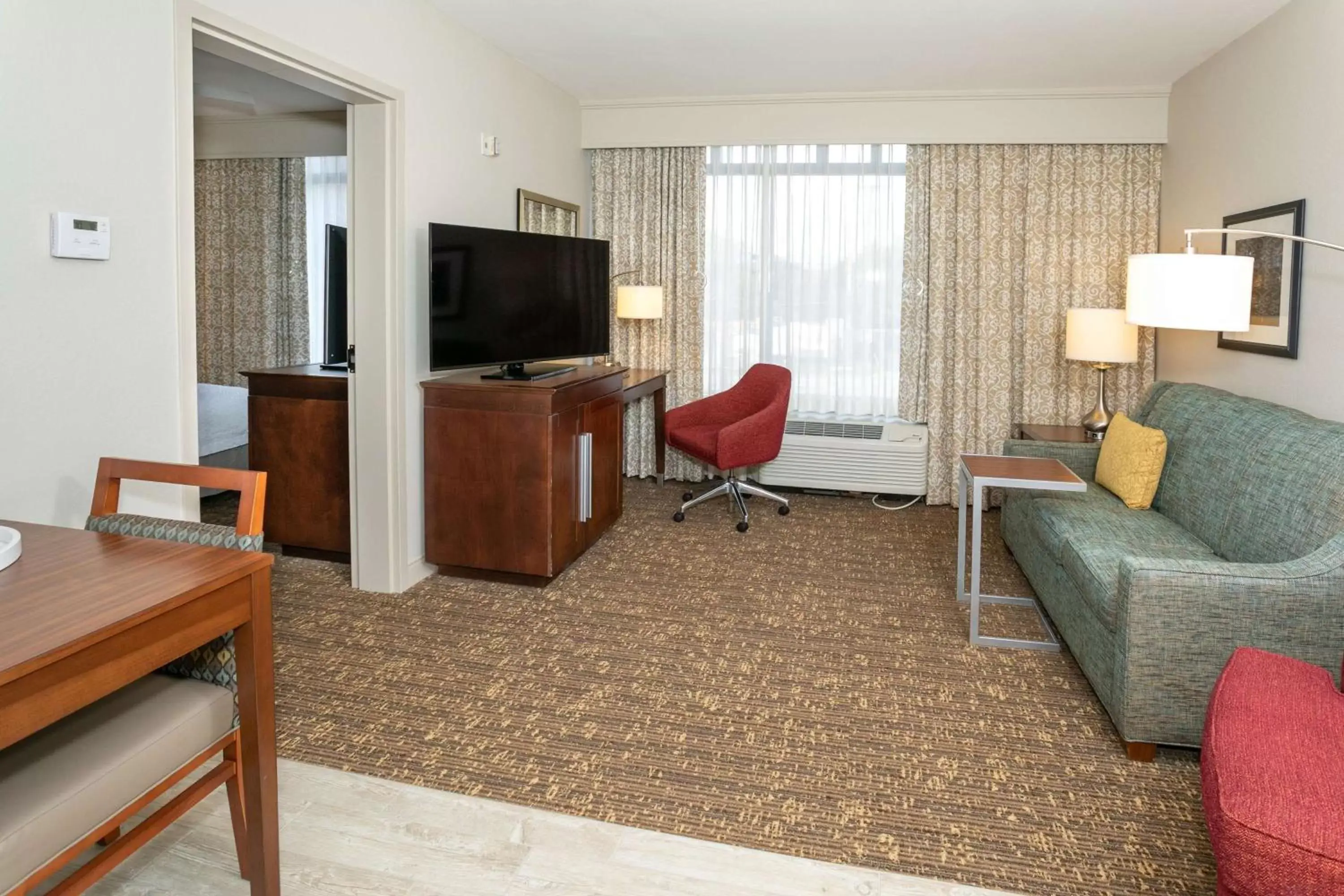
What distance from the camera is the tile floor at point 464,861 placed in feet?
6.54

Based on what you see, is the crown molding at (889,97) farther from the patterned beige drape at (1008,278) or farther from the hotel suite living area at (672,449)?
the patterned beige drape at (1008,278)

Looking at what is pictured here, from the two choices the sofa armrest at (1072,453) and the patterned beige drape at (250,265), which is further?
the patterned beige drape at (250,265)

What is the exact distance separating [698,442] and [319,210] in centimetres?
334

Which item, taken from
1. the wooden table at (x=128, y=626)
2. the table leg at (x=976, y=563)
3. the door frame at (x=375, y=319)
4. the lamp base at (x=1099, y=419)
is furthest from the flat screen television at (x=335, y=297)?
the lamp base at (x=1099, y=419)

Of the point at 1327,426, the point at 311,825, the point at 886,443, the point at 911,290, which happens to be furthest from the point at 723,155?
the point at 311,825

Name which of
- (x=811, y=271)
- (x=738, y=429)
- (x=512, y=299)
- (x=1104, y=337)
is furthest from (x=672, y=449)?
(x=1104, y=337)

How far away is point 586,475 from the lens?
4.35 metres

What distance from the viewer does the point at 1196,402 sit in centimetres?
389

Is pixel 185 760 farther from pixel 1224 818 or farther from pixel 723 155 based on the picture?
pixel 723 155

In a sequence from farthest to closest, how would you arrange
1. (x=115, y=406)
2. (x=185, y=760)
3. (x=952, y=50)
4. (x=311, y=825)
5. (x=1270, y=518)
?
(x=952, y=50)
(x=1270, y=518)
(x=115, y=406)
(x=311, y=825)
(x=185, y=760)

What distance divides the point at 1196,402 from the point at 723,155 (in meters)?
3.26

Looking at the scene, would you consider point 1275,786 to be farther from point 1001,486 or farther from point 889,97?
point 889,97

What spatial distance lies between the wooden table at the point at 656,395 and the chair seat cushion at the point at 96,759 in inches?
136

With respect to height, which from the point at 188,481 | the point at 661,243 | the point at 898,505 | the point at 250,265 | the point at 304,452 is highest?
the point at 661,243
